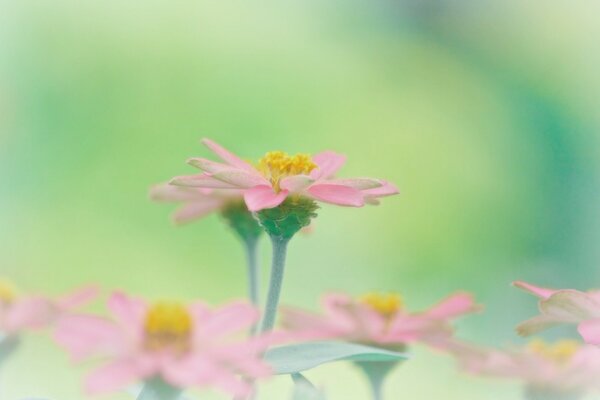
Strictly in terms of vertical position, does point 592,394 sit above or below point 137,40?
below

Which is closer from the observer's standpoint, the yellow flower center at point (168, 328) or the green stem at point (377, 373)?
the yellow flower center at point (168, 328)

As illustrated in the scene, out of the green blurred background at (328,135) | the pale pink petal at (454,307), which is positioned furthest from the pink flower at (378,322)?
the green blurred background at (328,135)

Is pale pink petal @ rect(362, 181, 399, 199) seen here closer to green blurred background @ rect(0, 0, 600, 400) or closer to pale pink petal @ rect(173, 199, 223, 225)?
pale pink petal @ rect(173, 199, 223, 225)

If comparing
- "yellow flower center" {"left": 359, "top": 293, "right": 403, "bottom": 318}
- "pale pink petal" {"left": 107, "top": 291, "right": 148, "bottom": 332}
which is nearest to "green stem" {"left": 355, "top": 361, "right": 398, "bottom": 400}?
"yellow flower center" {"left": 359, "top": 293, "right": 403, "bottom": 318}

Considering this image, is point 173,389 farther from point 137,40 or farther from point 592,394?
point 137,40

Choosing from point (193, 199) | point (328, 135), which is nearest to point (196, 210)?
point (193, 199)

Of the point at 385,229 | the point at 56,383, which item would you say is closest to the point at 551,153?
the point at 385,229

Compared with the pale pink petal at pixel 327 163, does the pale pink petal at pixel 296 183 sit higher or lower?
lower

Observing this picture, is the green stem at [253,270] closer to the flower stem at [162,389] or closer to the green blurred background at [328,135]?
the flower stem at [162,389]
